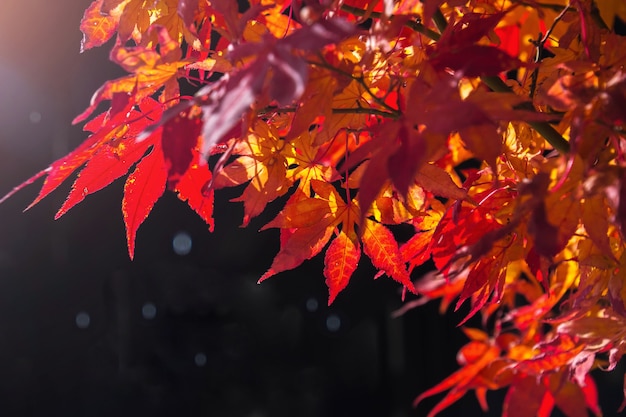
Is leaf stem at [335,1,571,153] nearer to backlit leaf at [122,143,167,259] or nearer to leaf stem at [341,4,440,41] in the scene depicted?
leaf stem at [341,4,440,41]

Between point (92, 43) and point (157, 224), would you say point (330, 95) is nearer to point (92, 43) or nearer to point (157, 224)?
point (92, 43)

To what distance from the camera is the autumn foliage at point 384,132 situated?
0.22 metres

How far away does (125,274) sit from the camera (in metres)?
1.12

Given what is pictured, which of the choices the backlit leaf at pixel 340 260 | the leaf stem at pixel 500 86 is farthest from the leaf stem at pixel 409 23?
the backlit leaf at pixel 340 260

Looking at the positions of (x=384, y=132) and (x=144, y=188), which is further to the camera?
(x=144, y=188)

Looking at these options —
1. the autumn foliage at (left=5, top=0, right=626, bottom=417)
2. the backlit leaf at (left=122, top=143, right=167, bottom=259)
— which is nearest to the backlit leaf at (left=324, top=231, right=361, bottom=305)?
the autumn foliage at (left=5, top=0, right=626, bottom=417)

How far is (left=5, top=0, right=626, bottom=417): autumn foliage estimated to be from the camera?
219 mm

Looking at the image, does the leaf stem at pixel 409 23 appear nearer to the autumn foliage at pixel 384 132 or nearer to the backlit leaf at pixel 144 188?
the autumn foliage at pixel 384 132

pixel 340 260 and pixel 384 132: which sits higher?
pixel 384 132

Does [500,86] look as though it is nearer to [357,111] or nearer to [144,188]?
[357,111]

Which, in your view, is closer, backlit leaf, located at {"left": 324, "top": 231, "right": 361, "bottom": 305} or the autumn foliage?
the autumn foliage

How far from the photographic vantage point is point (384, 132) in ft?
0.75

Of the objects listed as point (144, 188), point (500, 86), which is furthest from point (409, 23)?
point (144, 188)

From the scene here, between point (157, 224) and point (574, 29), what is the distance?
3.01 feet
